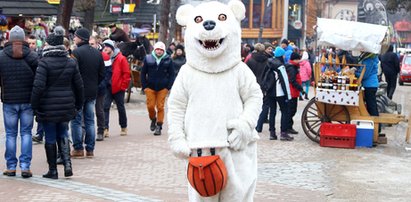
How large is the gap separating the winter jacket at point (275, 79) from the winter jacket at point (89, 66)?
3.84m

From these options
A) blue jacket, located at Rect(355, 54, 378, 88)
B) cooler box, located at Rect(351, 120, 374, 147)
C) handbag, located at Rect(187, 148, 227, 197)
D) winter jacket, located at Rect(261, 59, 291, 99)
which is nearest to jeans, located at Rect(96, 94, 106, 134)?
winter jacket, located at Rect(261, 59, 291, 99)

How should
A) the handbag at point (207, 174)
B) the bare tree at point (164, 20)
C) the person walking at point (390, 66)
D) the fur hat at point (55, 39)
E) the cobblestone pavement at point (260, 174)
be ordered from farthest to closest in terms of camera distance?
the bare tree at point (164, 20)
the person walking at point (390, 66)
the fur hat at point (55, 39)
the cobblestone pavement at point (260, 174)
the handbag at point (207, 174)

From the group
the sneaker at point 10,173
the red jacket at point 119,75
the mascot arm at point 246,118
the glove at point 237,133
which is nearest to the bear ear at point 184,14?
the mascot arm at point 246,118

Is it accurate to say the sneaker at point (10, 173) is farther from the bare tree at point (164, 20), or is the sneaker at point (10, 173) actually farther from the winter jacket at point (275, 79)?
the bare tree at point (164, 20)

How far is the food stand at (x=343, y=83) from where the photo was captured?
14.4 metres

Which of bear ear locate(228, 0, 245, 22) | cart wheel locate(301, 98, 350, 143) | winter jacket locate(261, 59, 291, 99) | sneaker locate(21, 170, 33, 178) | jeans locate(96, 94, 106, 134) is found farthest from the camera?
winter jacket locate(261, 59, 291, 99)

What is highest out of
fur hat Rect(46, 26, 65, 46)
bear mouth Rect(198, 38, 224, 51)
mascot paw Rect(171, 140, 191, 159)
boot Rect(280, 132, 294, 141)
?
bear mouth Rect(198, 38, 224, 51)

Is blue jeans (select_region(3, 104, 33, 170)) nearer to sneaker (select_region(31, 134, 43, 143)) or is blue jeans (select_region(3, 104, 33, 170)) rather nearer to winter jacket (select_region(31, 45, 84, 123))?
winter jacket (select_region(31, 45, 84, 123))

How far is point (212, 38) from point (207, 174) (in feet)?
3.57

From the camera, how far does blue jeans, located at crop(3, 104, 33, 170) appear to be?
10.5 metres

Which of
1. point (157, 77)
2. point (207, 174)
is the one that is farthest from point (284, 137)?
point (207, 174)

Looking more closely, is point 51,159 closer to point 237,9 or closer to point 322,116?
point 237,9

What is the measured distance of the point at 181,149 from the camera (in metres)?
6.58

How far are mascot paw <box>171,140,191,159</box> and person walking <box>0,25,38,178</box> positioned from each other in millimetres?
4307
